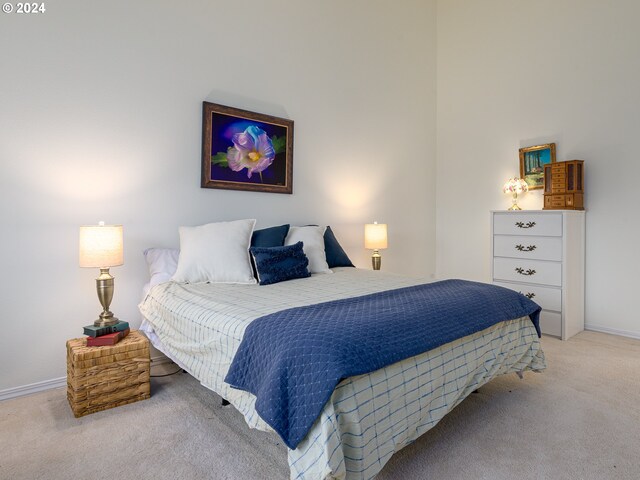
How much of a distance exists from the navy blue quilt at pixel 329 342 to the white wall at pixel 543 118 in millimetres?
2184

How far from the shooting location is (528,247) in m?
3.45

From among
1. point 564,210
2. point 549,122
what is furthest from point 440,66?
point 564,210

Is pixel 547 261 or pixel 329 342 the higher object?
pixel 547 261

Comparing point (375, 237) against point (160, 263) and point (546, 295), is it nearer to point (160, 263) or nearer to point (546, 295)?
point (546, 295)

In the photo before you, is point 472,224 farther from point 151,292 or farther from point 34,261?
point 34,261

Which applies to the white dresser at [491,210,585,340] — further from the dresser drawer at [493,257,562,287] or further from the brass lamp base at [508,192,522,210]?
the brass lamp base at [508,192,522,210]

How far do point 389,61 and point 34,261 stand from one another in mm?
3865

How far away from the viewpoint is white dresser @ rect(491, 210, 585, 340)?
3234 mm

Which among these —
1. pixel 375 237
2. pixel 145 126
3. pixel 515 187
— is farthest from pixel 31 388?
pixel 515 187

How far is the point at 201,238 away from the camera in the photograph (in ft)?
8.46

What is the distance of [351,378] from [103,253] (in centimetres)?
164

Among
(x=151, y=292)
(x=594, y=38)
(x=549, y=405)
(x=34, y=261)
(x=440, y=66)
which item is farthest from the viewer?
(x=440, y=66)

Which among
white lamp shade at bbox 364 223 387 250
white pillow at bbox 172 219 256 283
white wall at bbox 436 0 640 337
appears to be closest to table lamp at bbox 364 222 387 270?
white lamp shade at bbox 364 223 387 250

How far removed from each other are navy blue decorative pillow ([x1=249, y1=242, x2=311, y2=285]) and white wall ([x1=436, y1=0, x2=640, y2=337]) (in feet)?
8.56
